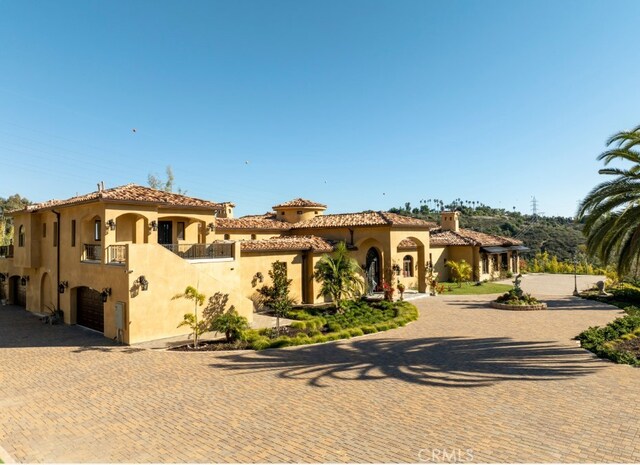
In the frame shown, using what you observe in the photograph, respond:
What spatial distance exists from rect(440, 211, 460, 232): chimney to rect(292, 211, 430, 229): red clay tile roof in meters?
15.6

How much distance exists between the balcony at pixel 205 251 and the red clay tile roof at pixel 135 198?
2.34m

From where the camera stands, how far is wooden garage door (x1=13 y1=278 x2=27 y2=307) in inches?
1066

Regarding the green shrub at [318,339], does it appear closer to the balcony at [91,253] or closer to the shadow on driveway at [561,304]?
the balcony at [91,253]

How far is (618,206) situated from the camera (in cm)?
1691

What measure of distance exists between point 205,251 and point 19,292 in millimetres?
17357

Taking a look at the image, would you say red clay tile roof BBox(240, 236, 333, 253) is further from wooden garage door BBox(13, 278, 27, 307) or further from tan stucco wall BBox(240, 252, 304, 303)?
wooden garage door BBox(13, 278, 27, 307)

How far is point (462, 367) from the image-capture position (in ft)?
41.5

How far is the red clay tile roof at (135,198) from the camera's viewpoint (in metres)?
17.8

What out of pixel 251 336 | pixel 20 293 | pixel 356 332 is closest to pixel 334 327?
pixel 356 332

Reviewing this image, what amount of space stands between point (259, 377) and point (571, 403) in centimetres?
821

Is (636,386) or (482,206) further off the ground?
(482,206)

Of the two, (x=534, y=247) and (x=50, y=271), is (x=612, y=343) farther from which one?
(x=534, y=247)

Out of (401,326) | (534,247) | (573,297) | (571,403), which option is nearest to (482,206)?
(534,247)

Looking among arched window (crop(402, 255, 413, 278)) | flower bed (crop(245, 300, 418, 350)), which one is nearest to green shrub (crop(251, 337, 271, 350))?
flower bed (crop(245, 300, 418, 350))
